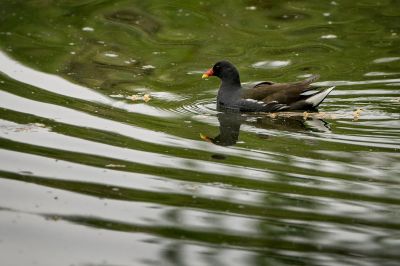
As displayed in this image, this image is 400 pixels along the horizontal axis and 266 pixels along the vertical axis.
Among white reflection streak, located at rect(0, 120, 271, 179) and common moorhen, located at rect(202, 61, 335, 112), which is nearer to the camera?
white reflection streak, located at rect(0, 120, 271, 179)

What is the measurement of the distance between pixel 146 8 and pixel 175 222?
1096 centimetres

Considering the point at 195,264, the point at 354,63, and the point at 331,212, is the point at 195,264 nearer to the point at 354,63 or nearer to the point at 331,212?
the point at 331,212

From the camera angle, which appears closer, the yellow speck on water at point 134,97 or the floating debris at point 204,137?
the floating debris at point 204,137

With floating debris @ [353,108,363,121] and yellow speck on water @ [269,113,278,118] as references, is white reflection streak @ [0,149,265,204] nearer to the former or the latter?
floating debris @ [353,108,363,121]

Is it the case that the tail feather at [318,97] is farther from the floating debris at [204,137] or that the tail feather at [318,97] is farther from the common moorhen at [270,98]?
the floating debris at [204,137]

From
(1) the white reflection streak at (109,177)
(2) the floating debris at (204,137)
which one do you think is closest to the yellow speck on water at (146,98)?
(2) the floating debris at (204,137)

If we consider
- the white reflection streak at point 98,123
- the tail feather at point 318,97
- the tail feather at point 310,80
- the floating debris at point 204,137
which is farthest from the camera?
the tail feather at point 310,80

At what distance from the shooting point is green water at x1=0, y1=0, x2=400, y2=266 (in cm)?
629

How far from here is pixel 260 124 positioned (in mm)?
10469

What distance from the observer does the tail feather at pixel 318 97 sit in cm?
1087

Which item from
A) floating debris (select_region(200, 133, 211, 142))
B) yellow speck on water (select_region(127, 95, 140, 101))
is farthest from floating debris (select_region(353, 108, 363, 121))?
yellow speck on water (select_region(127, 95, 140, 101))

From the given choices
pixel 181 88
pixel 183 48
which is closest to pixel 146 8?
pixel 183 48

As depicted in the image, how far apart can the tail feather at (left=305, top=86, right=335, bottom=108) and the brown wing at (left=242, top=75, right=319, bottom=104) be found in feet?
0.82

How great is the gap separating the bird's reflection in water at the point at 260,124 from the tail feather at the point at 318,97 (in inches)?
9.2
